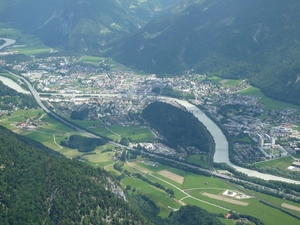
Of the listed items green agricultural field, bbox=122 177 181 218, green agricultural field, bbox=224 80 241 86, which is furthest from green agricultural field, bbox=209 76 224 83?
green agricultural field, bbox=122 177 181 218

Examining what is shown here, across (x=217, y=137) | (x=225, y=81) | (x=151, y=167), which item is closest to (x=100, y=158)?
(x=151, y=167)

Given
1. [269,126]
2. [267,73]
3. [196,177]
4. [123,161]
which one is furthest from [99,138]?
[267,73]

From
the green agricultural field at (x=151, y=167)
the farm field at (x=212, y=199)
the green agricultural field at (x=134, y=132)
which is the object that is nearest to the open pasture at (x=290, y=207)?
the farm field at (x=212, y=199)

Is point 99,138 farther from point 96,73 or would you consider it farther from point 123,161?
point 96,73

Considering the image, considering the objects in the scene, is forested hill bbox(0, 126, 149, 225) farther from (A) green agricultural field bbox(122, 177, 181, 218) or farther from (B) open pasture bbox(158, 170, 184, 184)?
(B) open pasture bbox(158, 170, 184, 184)

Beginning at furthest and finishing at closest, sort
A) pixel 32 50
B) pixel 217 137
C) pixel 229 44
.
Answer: pixel 32 50
pixel 229 44
pixel 217 137

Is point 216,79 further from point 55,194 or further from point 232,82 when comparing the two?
point 55,194

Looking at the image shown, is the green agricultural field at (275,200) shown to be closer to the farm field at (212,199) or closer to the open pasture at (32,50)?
the farm field at (212,199)
